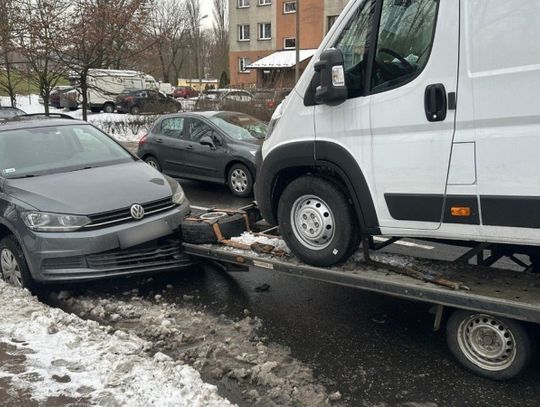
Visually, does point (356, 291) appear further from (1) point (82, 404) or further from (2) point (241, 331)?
(1) point (82, 404)

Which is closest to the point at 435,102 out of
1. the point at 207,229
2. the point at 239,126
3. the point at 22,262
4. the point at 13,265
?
the point at 207,229

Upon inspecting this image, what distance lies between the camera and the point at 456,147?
3.42 metres

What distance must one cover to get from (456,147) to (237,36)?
50198mm

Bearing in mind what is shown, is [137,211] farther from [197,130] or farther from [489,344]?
[197,130]

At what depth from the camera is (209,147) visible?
410 inches

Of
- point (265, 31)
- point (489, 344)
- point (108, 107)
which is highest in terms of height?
point (265, 31)

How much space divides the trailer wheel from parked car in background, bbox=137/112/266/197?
651cm

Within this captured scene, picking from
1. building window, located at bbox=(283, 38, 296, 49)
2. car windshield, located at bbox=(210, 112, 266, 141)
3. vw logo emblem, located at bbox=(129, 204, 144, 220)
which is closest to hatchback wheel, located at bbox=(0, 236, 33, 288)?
vw logo emblem, located at bbox=(129, 204, 144, 220)

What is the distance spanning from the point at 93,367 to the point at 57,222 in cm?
168

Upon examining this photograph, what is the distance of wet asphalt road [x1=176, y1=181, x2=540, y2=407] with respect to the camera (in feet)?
11.0

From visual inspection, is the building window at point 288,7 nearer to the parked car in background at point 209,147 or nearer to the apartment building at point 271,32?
the apartment building at point 271,32

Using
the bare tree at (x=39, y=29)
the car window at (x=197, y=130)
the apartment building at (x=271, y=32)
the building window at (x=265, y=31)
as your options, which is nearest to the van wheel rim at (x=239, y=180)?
the car window at (x=197, y=130)

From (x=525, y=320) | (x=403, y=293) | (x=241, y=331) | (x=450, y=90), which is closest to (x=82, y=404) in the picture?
(x=241, y=331)

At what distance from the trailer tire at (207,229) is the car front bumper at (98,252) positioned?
227 millimetres
